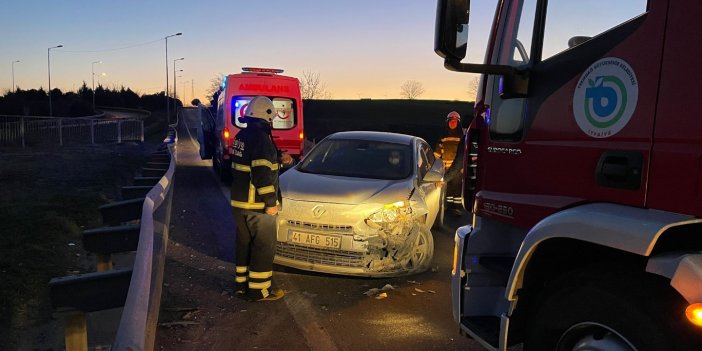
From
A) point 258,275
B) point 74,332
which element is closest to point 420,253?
point 258,275

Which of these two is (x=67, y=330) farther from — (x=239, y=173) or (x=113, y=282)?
(x=239, y=173)

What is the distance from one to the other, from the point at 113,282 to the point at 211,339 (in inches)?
49.0

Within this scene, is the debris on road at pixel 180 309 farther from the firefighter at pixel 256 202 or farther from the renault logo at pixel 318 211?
the renault logo at pixel 318 211

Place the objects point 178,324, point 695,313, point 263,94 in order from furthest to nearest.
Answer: point 263,94 < point 178,324 < point 695,313

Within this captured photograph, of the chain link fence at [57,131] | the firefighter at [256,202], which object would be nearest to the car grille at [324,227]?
the firefighter at [256,202]

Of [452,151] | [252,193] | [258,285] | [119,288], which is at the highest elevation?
[452,151]

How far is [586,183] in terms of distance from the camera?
2.51 metres

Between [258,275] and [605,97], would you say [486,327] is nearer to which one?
[605,97]

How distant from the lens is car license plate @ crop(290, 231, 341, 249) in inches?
211

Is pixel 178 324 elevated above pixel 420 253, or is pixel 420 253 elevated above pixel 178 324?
pixel 420 253

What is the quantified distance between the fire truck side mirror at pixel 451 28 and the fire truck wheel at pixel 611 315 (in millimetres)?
1149

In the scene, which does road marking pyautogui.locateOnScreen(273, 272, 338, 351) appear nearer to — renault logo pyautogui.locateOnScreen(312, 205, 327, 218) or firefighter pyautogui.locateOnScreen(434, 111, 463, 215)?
renault logo pyautogui.locateOnScreen(312, 205, 327, 218)

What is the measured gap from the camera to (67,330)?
125 inches

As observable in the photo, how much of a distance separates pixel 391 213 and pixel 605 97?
321cm
